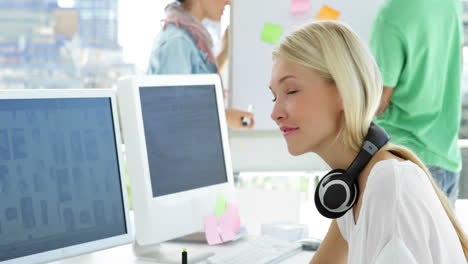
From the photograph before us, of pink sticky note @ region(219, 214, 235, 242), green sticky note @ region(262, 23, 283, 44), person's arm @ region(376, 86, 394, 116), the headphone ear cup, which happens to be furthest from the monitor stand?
green sticky note @ region(262, 23, 283, 44)

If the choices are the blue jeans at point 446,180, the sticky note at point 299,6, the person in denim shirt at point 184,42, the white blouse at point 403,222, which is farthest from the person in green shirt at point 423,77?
the white blouse at point 403,222

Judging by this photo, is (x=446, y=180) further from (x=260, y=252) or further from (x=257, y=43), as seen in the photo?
(x=257, y=43)

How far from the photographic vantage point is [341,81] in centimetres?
111

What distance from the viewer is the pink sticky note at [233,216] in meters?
1.55

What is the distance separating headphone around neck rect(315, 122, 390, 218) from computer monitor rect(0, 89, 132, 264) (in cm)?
43

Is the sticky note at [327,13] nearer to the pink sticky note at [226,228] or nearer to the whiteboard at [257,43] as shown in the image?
the whiteboard at [257,43]

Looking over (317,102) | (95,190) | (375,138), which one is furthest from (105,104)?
(375,138)

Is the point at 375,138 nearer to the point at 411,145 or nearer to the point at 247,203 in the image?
the point at 247,203

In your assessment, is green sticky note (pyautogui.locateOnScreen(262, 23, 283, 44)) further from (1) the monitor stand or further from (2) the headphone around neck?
(2) the headphone around neck

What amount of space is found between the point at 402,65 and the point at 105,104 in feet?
3.81

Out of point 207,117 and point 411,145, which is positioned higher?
point 207,117

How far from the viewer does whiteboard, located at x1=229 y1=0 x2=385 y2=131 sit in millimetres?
2828

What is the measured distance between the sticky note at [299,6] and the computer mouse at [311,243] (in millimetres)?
1575

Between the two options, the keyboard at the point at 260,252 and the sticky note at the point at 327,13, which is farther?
the sticky note at the point at 327,13
